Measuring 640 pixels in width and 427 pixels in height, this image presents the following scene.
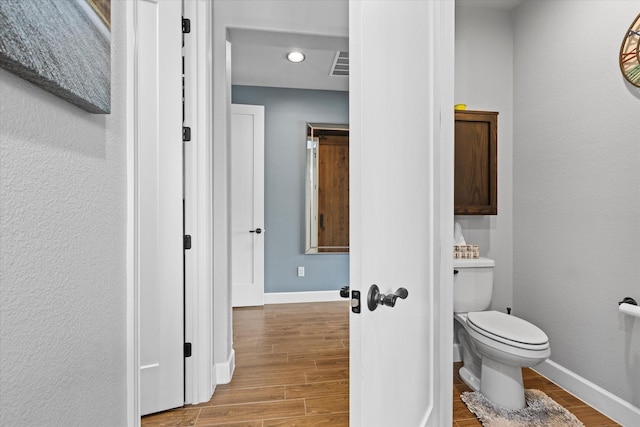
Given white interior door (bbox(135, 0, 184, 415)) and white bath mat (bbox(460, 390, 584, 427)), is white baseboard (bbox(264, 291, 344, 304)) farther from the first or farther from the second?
white bath mat (bbox(460, 390, 584, 427))

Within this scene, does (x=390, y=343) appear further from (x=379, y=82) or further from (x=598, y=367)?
(x=598, y=367)

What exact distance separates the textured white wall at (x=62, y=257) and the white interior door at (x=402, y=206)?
51 cm

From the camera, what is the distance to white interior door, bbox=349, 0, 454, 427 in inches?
31.4

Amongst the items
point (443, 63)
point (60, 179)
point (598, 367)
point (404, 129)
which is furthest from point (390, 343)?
point (598, 367)

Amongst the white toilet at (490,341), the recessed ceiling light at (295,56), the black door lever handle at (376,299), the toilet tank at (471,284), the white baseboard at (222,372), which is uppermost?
the recessed ceiling light at (295,56)

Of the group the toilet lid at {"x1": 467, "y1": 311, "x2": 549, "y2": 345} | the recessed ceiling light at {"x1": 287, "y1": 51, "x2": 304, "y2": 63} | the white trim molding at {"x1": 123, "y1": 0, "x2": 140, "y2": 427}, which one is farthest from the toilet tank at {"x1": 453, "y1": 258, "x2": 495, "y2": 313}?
the recessed ceiling light at {"x1": 287, "y1": 51, "x2": 304, "y2": 63}

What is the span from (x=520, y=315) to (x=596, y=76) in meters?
1.58

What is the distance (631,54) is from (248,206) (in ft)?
10.5

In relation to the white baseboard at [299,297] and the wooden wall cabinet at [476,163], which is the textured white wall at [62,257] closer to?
the wooden wall cabinet at [476,163]

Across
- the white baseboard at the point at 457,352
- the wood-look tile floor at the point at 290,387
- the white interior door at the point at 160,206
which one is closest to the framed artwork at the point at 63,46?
the white interior door at the point at 160,206

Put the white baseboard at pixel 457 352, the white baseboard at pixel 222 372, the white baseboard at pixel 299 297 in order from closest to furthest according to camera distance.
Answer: the white baseboard at pixel 222 372 < the white baseboard at pixel 457 352 < the white baseboard at pixel 299 297

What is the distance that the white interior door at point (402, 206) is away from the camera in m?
0.80

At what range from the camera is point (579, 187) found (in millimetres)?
1910

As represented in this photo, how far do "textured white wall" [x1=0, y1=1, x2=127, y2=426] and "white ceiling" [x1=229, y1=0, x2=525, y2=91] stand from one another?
5.65 ft
